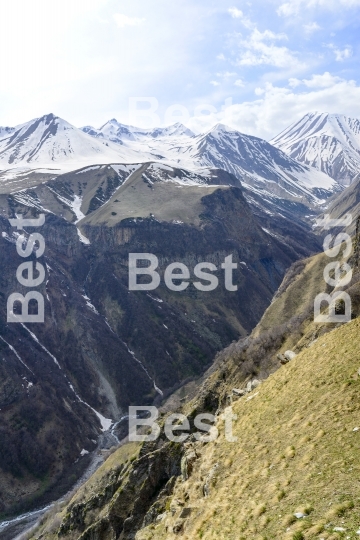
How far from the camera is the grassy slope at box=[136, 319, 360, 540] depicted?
16188mm

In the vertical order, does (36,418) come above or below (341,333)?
below

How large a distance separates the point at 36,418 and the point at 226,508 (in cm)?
12900

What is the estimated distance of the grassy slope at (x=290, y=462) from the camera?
637 inches

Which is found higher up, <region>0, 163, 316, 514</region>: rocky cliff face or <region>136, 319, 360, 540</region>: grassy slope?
<region>136, 319, 360, 540</region>: grassy slope

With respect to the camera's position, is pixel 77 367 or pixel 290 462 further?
pixel 77 367

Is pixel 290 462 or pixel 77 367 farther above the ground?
pixel 290 462

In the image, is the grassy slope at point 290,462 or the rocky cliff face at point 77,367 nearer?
the grassy slope at point 290,462

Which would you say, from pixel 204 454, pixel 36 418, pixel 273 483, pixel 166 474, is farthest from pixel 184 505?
pixel 36 418

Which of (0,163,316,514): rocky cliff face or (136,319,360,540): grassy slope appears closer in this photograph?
(136,319,360,540): grassy slope

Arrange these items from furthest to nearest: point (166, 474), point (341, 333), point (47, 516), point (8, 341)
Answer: point (8, 341)
point (47, 516)
point (166, 474)
point (341, 333)

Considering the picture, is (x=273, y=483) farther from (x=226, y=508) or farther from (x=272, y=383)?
(x=272, y=383)

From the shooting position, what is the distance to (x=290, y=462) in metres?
21.4

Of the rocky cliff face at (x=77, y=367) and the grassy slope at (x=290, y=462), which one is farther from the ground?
the grassy slope at (x=290, y=462)

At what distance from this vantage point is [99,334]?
180125 mm
